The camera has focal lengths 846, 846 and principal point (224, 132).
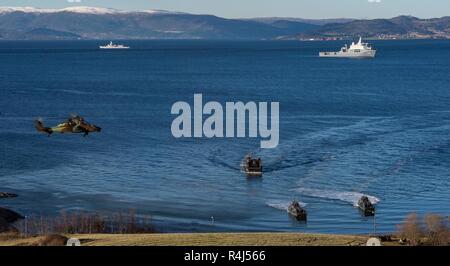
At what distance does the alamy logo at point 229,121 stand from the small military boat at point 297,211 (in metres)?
28.0

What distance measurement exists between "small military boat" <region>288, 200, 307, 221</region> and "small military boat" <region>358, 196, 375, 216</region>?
4270mm

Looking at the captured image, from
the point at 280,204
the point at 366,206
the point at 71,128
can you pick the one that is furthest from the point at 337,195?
the point at 71,128

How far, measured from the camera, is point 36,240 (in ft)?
139

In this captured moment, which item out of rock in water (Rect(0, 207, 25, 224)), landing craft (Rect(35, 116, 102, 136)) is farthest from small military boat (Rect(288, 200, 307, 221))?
landing craft (Rect(35, 116, 102, 136))

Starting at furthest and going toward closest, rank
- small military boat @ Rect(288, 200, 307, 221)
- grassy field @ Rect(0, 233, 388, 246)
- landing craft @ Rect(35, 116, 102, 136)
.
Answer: landing craft @ Rect(35, 116, 102, 136) < small military boat @ Rect(288, 200, 307, 221) < grassy field @ Rect(0, 233, 388, 246)

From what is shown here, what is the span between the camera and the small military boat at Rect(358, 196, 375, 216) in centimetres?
5816

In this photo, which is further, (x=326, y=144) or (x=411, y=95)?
(x=411, y=95)

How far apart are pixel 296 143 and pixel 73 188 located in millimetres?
27721

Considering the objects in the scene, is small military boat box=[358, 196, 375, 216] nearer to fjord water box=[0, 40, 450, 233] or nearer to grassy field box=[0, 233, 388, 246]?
fjord water box=[0, 40, 450, 233]

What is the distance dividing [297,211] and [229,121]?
49.3 m

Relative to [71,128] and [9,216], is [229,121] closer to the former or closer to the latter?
[71,128]

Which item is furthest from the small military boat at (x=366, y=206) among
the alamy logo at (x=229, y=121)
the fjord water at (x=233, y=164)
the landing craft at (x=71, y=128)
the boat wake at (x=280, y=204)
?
the landing craft at (x=71, y=128)
